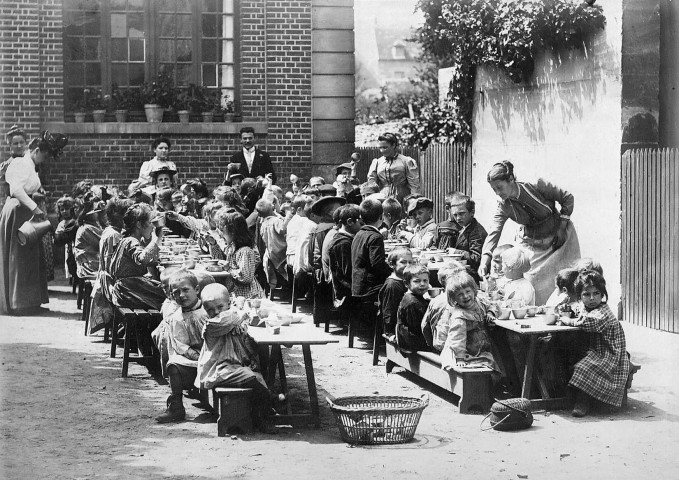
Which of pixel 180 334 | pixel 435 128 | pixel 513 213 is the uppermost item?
pixel 435 128

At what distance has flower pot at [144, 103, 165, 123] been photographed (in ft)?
63.3

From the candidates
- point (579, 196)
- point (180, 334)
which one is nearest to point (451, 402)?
point (180, 334)

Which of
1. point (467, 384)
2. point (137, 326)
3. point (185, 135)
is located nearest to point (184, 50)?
point (185, 135)

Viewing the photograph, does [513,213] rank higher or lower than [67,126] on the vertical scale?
lower

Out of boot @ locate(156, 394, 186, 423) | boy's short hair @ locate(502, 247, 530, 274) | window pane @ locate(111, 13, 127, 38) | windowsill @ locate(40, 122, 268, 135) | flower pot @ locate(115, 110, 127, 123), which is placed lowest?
boot @ locate(156, 394, 186, 423)

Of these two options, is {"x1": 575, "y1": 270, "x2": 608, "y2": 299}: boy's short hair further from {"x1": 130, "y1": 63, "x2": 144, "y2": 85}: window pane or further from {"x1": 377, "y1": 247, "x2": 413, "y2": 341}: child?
{"x1": 130, "y1": 63, "x2": 144, "y2": 85}: window pane

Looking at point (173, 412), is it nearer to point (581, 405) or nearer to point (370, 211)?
point (581, 405)

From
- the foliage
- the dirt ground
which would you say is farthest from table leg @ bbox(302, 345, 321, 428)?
the foliage

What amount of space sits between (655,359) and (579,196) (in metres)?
3.61

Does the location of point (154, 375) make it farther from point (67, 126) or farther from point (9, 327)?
point (67, 126)

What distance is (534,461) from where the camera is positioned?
7.07 meters

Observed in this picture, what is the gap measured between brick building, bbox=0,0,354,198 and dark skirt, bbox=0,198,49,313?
16.6 feet

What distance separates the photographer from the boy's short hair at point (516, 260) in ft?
30.5

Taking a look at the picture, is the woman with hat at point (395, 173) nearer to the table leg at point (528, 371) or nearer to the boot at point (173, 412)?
the table leg at point (528, 371)
